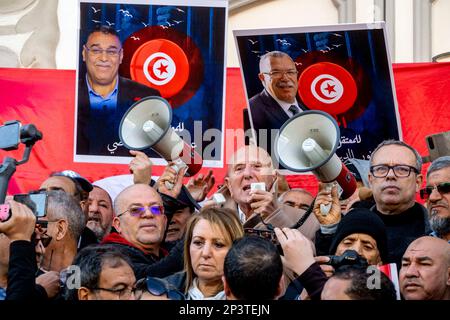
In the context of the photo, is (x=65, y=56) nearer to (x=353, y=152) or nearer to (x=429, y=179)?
(x=353, y=152)

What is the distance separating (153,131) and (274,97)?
926 mm

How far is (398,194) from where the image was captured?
770 centimetres

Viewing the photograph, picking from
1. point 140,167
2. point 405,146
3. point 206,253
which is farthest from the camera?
point 140,167

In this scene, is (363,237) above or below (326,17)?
below

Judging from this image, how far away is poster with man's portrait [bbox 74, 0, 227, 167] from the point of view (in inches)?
352

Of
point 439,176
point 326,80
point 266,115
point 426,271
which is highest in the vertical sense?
point 326,80

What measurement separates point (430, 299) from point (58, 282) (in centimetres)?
192

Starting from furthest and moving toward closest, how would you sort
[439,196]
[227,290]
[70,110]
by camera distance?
[70,110] < [439,196] < [227,290]

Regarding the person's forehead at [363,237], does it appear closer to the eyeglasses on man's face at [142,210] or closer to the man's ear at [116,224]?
the eyeglasses on man's face at [142,210]

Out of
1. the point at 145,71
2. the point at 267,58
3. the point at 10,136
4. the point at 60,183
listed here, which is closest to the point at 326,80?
the point at 267,58

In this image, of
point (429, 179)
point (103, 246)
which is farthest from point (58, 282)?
point (429, 179)

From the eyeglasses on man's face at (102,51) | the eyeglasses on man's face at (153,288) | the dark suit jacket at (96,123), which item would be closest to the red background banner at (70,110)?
the dark suit jacket at (96,123)

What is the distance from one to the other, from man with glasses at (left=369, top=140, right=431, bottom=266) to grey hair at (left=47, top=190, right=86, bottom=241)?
1.66m

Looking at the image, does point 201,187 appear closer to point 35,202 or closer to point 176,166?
point 176,166
